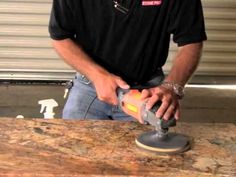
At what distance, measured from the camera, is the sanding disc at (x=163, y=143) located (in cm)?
176

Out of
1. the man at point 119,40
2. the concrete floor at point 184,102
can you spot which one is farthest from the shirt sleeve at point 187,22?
the concrete floor at point 184,102

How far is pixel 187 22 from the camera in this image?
2377 millimetres

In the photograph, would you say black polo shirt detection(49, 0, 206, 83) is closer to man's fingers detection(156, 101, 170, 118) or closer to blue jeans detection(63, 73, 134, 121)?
blue jeans detection(63, 73, 134, 121)

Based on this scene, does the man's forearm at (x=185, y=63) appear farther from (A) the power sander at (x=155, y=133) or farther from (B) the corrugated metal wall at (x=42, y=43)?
(B) the corrugated metal wall at (x=42, y=43)

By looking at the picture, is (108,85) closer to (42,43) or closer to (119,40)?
(119,40)

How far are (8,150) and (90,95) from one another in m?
0.75

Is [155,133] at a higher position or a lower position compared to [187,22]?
lower

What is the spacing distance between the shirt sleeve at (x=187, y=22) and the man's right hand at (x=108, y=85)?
0.46 m

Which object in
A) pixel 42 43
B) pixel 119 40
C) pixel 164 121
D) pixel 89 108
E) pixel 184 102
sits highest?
pixel 119 40

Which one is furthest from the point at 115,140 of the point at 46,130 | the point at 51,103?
the point at 51,103

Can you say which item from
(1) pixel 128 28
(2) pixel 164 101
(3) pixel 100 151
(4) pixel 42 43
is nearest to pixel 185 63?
(1) pixel 128 28

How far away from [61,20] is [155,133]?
2.67ft

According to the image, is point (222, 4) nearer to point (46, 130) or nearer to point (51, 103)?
point (51, 103)

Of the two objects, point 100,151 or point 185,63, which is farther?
point 185,63
